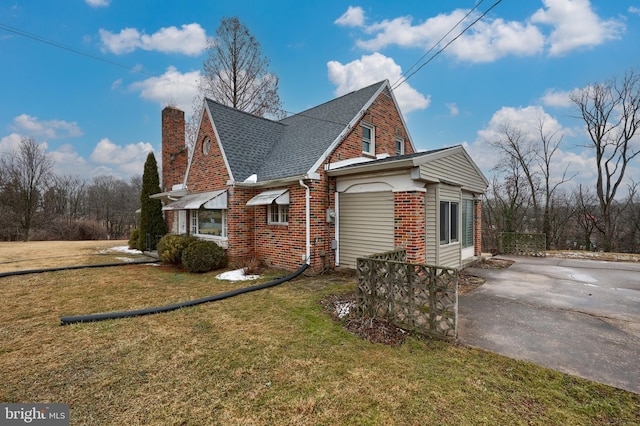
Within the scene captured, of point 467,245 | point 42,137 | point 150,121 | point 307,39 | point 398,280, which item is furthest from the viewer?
point 42,137

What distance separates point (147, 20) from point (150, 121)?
295 inches

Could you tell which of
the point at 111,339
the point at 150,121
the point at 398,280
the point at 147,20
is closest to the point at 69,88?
the point at 150,121

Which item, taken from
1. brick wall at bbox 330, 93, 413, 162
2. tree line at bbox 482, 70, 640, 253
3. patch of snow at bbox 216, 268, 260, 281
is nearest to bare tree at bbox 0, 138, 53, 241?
patch of snow at bbox 216, 268, 260, 281

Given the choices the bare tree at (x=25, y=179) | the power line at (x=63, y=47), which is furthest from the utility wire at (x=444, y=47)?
the bare tree at (x=25, y=179)

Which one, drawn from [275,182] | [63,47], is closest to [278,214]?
[275,182]

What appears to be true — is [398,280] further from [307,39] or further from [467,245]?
[307,39]

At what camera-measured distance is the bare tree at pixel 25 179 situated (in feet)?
80.0

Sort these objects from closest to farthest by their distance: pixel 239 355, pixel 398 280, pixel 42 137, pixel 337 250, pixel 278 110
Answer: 1. pixel 239 355
2. pixel 398 280
3. pixel 337 250
4. pixel 278 110
5. pixel 42 137

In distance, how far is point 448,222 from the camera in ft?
30.5

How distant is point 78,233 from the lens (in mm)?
26359

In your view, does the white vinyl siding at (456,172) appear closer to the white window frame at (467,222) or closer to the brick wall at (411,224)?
the white window frame at (467,222)

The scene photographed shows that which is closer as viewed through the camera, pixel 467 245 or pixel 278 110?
pixel 467 245

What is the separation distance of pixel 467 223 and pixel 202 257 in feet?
34.9

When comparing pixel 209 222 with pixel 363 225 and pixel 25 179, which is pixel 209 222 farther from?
pixel 25 179
